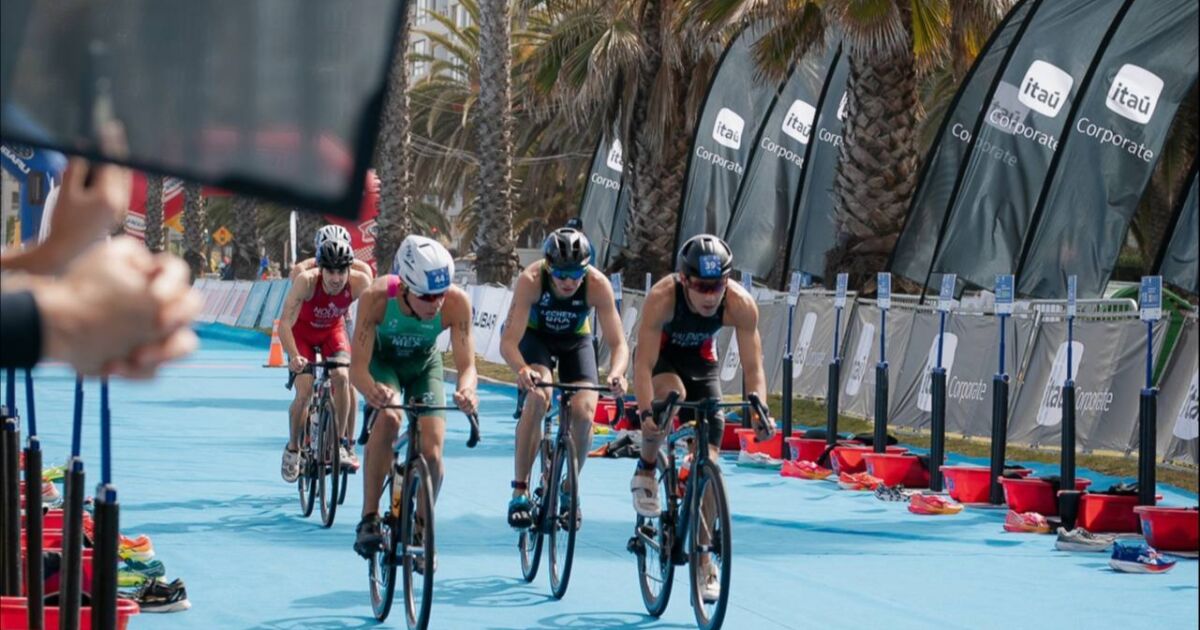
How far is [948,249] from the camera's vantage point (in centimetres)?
2195

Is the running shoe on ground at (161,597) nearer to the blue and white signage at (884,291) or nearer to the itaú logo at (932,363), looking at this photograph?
the blue and white signage at (884,291)

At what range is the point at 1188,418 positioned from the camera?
14.2 m

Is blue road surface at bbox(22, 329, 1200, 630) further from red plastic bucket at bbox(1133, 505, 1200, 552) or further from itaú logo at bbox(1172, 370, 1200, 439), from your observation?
itaú logo at bbox(1172, 370, 1200, 439)

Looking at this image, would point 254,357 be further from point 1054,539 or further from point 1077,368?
point 1054,539

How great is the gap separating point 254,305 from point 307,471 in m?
37.2

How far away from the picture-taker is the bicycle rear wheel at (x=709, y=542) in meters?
8.61

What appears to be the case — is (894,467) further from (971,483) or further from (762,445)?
(762,445)

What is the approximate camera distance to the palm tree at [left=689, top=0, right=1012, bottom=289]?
73.4 ft

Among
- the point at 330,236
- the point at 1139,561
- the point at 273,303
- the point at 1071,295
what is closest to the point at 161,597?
the point at 330,236

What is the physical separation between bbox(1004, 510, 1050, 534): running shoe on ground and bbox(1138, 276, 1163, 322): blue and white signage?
1652 mm

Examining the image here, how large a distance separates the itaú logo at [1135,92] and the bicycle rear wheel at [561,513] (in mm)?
12074

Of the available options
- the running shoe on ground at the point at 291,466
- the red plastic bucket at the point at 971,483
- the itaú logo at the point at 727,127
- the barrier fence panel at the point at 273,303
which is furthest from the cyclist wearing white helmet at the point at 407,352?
the barrier fence panel at the point at 273,303

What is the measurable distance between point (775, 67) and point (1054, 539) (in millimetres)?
11921

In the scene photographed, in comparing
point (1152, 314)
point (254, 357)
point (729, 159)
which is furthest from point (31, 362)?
point (254, 357)
